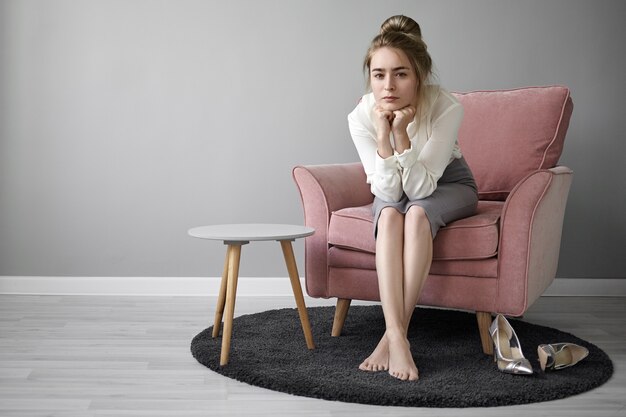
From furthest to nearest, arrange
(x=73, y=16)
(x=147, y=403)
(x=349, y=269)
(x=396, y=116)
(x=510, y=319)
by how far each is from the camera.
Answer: (x=73, y=16) < (x=510, y=319) < (x=349, y=269) < (x=396, y=116) < (x=147, y=403)

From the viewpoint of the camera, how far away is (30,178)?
3502 millimetres

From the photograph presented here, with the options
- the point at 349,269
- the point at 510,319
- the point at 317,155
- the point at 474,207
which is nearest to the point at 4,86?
the point at 317,155

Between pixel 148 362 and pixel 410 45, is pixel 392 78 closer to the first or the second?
pixel 410 45

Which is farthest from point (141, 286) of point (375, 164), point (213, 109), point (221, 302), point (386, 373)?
point (386, 373)

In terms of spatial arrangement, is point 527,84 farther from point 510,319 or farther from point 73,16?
point 73,16

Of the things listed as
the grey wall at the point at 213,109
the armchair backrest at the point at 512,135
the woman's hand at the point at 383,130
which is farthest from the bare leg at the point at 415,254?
the grey wall at the point at 213,109

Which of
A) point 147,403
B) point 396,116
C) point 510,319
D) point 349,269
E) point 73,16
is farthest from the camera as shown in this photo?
point 73,16

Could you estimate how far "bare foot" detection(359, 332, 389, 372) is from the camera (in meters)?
2.25

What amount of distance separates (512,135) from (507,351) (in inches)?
40.1

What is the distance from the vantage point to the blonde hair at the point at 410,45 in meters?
2.41

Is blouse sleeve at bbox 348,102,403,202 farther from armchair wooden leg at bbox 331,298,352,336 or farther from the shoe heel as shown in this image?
the shoe heel

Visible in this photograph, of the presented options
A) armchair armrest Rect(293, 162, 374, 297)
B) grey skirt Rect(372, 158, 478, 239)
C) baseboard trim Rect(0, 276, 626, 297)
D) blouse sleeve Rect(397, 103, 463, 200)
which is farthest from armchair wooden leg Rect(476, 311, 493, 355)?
baseboard trim Rect(0, 276, 626, 297)

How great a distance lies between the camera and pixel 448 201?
7.88ft

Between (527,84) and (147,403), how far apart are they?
235 cm
